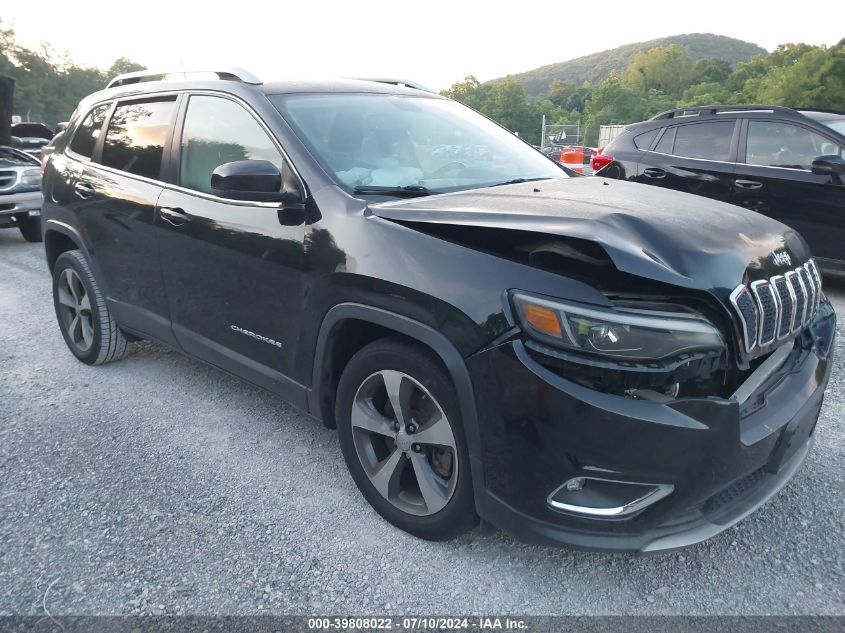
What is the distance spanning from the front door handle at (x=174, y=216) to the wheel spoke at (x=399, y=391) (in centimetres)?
149

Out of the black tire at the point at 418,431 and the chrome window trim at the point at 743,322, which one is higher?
the chrome window trim at the point at 743,322

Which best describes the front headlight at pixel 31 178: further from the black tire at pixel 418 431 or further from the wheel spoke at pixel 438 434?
the wheel spoke at pixel 438 434

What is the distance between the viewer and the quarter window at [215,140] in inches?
119

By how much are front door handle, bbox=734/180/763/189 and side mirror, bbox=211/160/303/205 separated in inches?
194

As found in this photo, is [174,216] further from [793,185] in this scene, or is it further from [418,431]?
[793,185]

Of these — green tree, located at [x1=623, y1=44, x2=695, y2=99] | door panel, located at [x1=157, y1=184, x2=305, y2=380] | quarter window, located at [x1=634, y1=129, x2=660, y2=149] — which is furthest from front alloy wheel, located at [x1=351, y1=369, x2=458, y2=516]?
green tree, located at [x1=623, y1=44, x2=695, y2=99]

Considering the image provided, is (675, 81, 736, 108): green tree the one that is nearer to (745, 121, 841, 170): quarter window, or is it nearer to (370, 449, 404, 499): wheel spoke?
(745, 121, 841, 170): quarter window

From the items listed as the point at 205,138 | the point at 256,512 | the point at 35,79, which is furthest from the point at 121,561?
the point at 35,79

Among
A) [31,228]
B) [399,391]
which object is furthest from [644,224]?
[31,228]

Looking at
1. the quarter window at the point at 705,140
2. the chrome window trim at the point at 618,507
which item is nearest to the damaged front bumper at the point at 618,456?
the chrome window trim at the point at 618,507

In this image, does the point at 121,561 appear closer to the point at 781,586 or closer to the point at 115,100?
the point at 781,586

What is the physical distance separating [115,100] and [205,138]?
3.94 ft

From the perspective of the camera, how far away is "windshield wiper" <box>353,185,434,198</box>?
8.94 ft

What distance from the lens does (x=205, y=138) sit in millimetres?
3350
